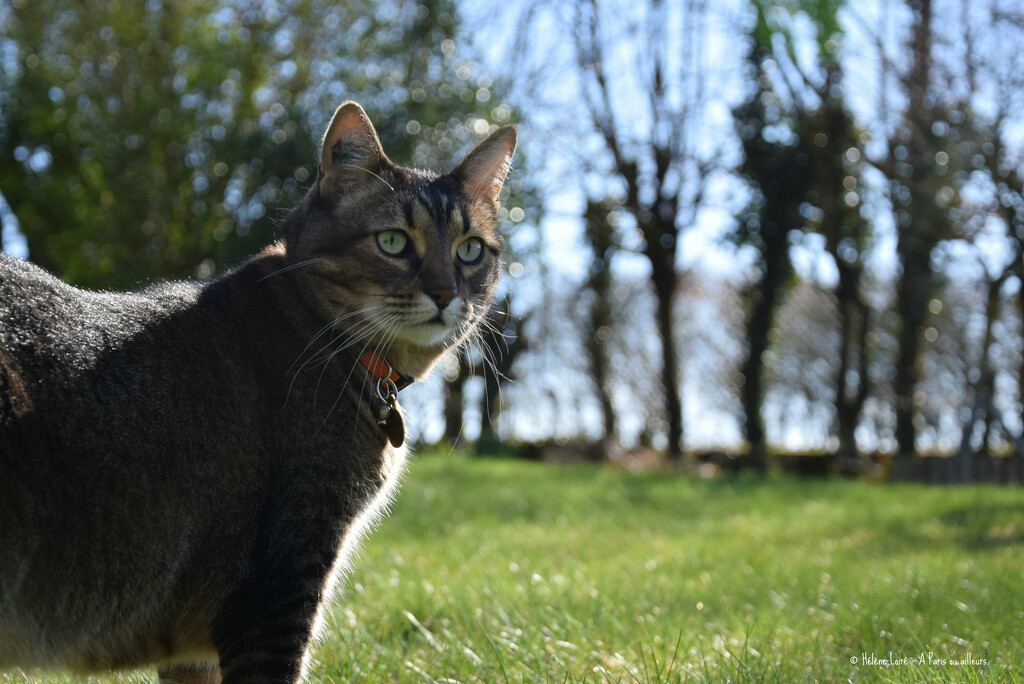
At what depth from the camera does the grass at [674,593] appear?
2906 millimetres

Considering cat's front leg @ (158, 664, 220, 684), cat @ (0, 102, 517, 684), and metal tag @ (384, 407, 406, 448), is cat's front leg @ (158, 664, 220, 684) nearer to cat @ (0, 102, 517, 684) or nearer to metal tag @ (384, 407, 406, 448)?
cat @ (0, 102, 517, 684)

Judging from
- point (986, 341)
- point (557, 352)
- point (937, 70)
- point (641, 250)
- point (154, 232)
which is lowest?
point (557, 352)

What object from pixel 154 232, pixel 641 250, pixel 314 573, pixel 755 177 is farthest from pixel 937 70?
pixel 314 573

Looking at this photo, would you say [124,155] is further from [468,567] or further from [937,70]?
[937,70]

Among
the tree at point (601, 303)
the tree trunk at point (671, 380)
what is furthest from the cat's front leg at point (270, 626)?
the tree at point (601, 303)

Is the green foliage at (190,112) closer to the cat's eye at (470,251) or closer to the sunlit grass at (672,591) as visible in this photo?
the sunlit grass at (672,591)

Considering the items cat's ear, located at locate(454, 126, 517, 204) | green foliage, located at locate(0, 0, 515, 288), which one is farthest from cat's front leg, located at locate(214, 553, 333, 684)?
green foliage, located at locate(0, 0, 515, 288)

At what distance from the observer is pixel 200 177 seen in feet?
47.7

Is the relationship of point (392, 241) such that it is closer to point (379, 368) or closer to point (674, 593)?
point (379, 368)

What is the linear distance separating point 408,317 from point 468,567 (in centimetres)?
284

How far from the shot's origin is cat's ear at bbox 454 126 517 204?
3369 millimetres

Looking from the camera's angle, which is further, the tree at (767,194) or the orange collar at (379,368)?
the tree at (767,194)

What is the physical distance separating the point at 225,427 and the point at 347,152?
3.69ft

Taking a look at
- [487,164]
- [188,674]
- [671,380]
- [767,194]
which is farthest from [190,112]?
[188,674]
